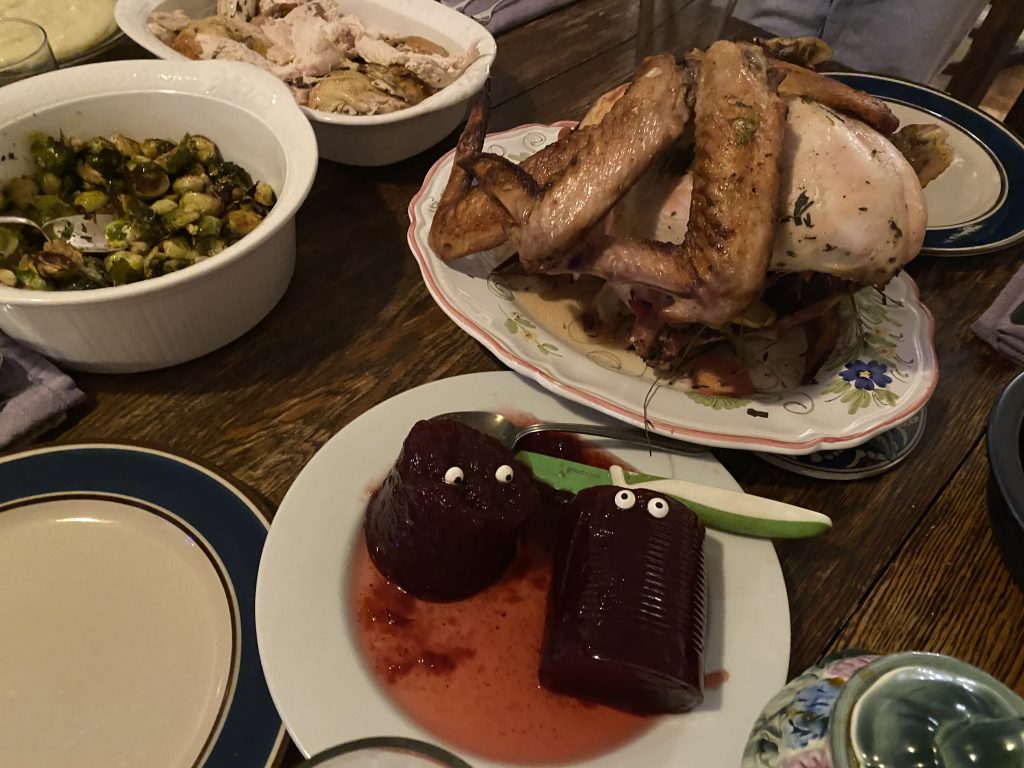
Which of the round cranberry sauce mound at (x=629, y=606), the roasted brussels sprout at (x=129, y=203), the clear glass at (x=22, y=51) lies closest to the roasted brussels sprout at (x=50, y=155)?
the roasted brussels sprout at (x=129, y=203)

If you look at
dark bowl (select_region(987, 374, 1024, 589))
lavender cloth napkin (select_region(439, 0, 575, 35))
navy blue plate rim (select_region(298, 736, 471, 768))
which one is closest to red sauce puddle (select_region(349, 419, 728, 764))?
navy blue plate rim (select_region(298, 736, 471, 768))

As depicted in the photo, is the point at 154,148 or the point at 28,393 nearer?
the point at 28,393

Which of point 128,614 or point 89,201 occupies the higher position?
point 89,201

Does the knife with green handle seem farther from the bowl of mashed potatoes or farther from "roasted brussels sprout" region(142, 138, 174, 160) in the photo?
the bowl of mashed potatoes

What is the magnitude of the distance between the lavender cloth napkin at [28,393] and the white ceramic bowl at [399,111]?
0.61 metres

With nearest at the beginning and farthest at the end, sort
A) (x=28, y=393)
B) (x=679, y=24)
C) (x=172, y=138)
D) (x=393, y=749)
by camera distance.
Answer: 1. (x=393, y=749)
2. (x=28, y=393)
3. (x=172, y=138)
4. (x=679, y=24)

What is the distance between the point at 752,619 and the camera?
0.83m

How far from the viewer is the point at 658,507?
2.69 feet

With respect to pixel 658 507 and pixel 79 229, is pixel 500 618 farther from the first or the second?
pixel 79 229

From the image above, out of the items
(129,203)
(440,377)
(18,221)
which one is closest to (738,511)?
(440,377)

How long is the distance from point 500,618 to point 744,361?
565mm

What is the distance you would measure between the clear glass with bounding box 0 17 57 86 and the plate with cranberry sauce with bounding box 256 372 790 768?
38.2 inches

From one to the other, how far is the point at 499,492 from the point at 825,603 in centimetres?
44

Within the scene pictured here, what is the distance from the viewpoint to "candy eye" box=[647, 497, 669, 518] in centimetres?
81
